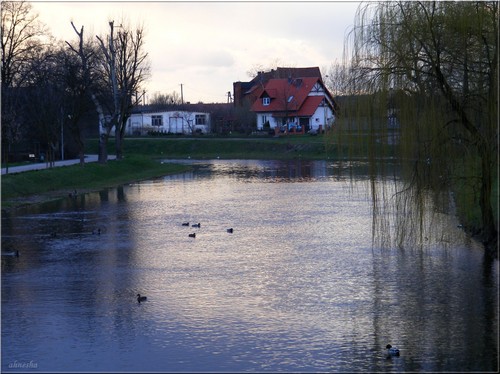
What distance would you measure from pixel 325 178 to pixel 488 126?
29537 mm

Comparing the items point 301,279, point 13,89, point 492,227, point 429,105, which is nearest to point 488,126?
point 429,105

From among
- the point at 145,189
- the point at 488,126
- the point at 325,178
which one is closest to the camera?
the point at 488,126

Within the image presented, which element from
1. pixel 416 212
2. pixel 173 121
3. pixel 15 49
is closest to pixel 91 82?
pixel 15 49

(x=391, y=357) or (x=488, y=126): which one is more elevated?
(x=488, y=126)

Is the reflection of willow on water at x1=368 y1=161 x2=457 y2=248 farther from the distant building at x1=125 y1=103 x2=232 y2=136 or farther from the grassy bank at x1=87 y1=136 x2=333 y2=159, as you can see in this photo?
the distant building at x1=125 y1=103 x2=232 y2=136

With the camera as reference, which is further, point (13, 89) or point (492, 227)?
point (13, 89)

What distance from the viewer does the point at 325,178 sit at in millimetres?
47188

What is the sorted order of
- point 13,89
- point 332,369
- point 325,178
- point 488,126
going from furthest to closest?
point 13,89 < point 325,178 < point 488,126 < point 332,369

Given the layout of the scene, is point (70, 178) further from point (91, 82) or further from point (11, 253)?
point (11, 253)

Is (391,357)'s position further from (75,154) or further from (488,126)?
(75,154)

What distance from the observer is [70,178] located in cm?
4359

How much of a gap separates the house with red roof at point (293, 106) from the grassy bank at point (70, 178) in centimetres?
2788

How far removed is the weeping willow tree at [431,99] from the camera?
17859mm

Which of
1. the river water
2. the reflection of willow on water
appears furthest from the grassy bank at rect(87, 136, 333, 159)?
the reflection of willow on water
